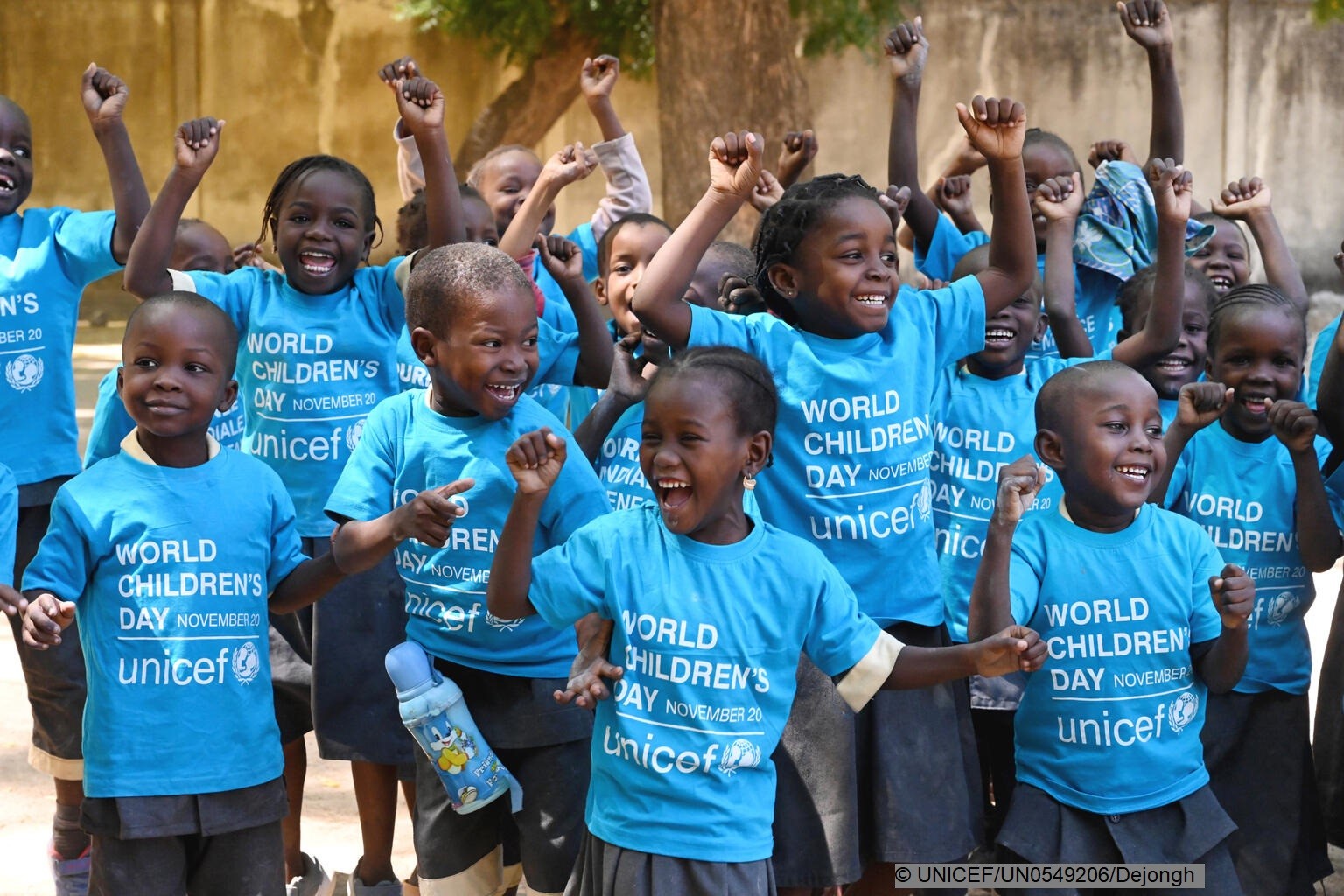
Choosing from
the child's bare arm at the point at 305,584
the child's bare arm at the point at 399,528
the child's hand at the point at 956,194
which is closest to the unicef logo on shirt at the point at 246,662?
the child's bare arm at the point at 305,584

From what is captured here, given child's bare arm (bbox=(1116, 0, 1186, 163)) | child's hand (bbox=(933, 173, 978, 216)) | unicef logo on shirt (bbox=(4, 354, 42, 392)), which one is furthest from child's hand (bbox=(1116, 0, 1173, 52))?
unicef logo on shirt (bbox=(4, 354, 42, 392))

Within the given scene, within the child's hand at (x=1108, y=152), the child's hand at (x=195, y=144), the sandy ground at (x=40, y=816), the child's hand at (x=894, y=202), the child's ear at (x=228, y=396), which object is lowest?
the sandy ground at (x=40, y=816)

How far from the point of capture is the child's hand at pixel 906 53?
4137 mm

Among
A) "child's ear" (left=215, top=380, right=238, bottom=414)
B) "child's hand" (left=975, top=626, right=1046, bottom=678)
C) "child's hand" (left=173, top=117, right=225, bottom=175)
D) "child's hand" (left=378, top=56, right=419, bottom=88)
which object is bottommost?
"child's hand" (left=975, top=626, right=1046, bottom=678)

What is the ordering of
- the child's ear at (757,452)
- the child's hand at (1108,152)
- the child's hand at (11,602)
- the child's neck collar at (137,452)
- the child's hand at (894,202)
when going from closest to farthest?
the child's hand at (11,602)
the child's ear at (757,452)
the child's neck collar at (137,452)
the child's hand at (894,202)
the child's hand at (1108,152)

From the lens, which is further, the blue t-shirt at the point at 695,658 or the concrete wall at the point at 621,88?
the concrete wall at the point at 621,88

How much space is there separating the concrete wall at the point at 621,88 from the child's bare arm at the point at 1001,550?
9933 millimetres

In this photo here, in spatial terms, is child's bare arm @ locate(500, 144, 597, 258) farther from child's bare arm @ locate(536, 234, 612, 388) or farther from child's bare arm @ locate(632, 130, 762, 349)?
child's bare arm @ locate(632, 130, 762, 349)

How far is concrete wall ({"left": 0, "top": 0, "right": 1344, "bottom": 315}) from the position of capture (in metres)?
13.2

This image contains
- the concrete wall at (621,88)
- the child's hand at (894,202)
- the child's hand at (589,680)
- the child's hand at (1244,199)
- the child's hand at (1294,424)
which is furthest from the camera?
the concrete wall at (621,88)

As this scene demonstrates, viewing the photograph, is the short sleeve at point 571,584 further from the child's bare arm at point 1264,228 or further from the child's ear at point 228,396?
the child's bare arm at point 1264,228

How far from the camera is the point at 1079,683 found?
3148mm

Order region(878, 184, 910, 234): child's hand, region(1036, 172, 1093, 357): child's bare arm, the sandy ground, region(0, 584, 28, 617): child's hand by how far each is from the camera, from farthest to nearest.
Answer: the sandy ground → region(1036, 172, 1093, 357): child's bare arm → region(878, 184, 910, 234): child's hand → region(0, 584, 28, 617): child's hand

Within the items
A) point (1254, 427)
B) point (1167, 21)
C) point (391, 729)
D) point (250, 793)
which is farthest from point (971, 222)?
point (250, 793)
